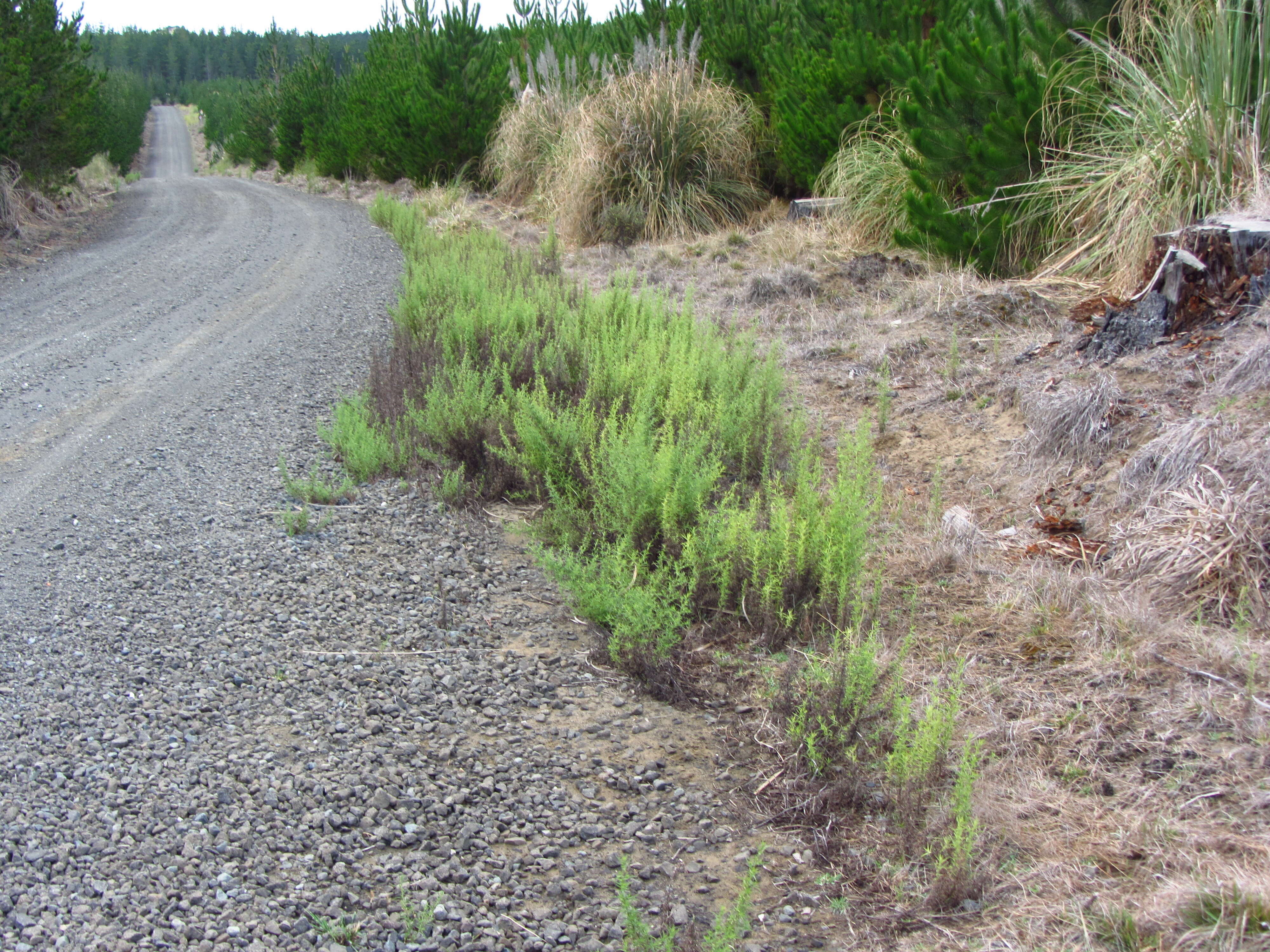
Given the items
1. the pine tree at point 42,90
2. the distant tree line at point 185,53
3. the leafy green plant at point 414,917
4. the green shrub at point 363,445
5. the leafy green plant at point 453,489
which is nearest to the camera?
the leafy green plant at point 414,917

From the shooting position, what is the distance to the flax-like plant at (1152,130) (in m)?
5.29

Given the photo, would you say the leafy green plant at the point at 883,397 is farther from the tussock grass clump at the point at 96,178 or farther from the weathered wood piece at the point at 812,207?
the tussock grass clump at the point at 96,178

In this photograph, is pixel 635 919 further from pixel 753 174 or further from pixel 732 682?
pixel 753 174

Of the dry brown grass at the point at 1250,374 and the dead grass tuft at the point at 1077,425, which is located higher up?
the dry brown grass at the point at 1250,374

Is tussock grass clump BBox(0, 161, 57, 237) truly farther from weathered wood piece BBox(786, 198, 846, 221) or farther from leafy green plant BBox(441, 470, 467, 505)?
leafy green plant BBox(441, 470, 467, 505)

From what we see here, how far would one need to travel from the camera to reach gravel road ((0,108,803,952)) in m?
2.09

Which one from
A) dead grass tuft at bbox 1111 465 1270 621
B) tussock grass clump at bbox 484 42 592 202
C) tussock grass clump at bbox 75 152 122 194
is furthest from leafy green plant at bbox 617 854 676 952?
tussock grass clump at bbox 75 152 122 194

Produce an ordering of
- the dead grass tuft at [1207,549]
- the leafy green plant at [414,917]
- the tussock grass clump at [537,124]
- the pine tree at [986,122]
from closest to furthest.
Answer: the leafy green plant at [414,917]
the dead grass tuft at [1207,549]
the pine tree at [986,122]
the tussock grass clump at [537,124]

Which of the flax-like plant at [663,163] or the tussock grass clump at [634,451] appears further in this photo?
the flax-like plant at [663,163]

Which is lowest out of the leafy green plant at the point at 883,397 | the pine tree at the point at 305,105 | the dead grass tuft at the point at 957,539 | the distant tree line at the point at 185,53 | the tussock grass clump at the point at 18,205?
the dead grass tuft at the point at 957,539

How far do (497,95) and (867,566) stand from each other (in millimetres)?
15877

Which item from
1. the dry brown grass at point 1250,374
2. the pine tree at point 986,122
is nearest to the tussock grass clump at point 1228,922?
the dry brown grass at point 1250,374

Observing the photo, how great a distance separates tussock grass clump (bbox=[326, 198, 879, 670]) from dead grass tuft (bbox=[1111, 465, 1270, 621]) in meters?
0.93

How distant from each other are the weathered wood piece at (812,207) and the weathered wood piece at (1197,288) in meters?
4.45
